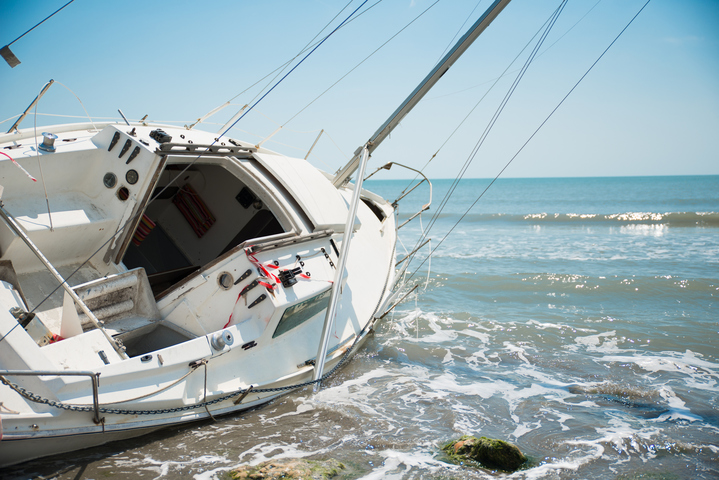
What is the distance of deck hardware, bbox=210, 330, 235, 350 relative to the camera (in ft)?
15.6

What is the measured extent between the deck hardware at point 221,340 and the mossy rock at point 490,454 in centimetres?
237

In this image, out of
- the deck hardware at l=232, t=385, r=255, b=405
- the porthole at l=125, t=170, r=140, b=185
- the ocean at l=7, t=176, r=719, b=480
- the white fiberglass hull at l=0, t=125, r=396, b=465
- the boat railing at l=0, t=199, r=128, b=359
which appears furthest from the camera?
the porthole at l=125, t=170, r=140, b=185

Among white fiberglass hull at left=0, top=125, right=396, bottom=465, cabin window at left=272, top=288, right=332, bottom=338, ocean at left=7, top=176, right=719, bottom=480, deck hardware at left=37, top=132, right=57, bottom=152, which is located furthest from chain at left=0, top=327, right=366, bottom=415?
deck hardware at left=37, top=132, right=57, bottom=152

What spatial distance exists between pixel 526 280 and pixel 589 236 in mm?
10261

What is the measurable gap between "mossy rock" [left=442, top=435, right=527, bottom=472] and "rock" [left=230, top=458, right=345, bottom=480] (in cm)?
113

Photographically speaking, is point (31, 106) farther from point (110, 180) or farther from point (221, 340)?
point (221, 340)

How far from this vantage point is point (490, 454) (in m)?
4.44

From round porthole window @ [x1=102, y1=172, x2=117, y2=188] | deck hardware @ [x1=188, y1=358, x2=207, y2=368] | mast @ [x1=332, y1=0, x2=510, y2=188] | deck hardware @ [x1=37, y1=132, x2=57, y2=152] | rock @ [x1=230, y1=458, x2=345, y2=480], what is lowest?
rock @ [x1=230, y1=458, x2=345, y2=480]

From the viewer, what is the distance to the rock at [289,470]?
3.95 meters

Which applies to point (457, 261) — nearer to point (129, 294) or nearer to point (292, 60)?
point (292, 60)

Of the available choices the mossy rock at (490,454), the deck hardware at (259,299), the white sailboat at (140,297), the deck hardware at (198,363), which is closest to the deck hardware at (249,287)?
the white sailboat at (140,297)

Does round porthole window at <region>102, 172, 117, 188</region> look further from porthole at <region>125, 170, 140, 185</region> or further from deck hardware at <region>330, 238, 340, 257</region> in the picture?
deck hardware at <region>330, 238, 340, 257</region>

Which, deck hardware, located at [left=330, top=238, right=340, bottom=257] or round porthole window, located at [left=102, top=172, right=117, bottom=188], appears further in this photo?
deck hardware, located at [left=330, top=238, right=340, bottom=257]

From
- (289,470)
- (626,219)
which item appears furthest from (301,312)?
(626,219)
